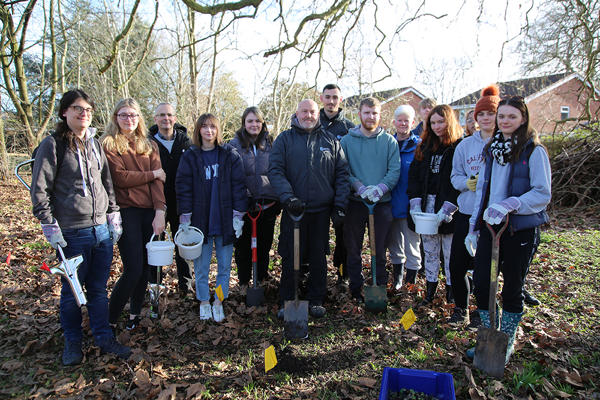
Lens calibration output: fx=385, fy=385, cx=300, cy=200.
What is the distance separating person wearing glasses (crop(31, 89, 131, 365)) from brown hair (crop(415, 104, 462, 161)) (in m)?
3.28

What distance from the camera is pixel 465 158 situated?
3.89 meters

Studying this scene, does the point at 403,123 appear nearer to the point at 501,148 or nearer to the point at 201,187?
the point at 501,148

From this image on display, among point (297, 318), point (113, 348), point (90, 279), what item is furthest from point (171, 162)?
point (297, 318)

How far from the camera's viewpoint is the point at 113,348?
11.2 ft

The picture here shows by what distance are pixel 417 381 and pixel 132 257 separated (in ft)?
8.86

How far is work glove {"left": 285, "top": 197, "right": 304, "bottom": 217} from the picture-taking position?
149 inches

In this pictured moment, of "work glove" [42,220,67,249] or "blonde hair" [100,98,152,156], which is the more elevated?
"blonde hair" [100,98,152,156]

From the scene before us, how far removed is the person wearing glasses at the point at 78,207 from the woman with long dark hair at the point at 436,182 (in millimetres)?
3122

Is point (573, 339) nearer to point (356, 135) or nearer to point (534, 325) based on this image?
point (534, 325)

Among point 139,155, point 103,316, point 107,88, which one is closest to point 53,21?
point 107,88

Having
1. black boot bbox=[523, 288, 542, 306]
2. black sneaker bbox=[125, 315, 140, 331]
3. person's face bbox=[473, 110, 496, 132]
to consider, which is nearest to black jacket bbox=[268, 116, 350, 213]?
person's face bbox=[473, 110, 496, 132]

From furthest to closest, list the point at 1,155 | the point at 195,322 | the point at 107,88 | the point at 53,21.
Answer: the point at 107,88 → the point at 1,155 → the point at 53,21 → the point at 195,322

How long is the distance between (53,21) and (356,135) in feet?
42.7

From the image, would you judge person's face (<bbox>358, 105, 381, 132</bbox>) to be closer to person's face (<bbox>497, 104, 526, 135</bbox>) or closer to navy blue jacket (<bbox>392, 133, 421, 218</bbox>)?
navy blue jacket (<bbox>392, 133, 421, 218</bbox>)
